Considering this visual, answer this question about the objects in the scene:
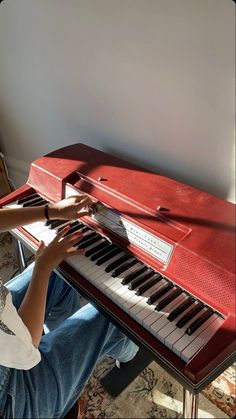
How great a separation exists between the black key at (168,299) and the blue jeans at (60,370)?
0.20 metres

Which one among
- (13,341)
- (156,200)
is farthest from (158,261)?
(13,341)

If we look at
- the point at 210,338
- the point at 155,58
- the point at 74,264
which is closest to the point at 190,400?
the point at 210,338

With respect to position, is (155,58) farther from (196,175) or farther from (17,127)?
(17,127)

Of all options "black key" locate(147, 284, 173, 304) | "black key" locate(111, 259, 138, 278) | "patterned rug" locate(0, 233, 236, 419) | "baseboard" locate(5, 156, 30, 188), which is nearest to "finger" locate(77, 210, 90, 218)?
"black key" locate(111, 259, 138, 278)

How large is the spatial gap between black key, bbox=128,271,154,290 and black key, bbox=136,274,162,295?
1 centimetres

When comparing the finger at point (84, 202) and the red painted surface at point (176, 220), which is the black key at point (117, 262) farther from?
the finger at point (84, 202)

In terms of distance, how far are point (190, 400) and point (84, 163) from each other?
2.44 ft

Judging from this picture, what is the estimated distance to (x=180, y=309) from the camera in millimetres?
733

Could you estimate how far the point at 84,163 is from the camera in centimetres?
111

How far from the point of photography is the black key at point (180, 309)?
0.72 metres

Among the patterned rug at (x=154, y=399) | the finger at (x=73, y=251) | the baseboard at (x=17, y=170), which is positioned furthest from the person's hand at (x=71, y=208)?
the baseboard at (x=17, y=170)

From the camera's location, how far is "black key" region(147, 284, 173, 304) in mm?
764

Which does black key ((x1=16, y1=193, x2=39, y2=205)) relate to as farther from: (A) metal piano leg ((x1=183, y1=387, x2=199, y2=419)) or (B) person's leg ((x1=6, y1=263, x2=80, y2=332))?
(A) metal piano leg ((x1=183, y1=387, x2=199, y2=419))

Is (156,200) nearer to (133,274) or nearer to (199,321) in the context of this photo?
(133,274)
